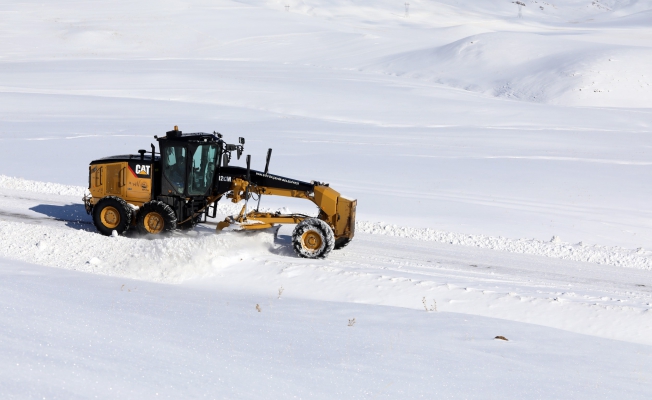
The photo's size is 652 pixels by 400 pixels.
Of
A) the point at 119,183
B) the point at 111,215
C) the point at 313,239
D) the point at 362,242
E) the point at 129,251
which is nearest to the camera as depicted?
the point at 129,251

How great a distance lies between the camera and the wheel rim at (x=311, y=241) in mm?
13086

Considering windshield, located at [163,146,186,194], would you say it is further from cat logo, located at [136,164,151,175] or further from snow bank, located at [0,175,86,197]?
snow bank, located at [0,175,86,197]

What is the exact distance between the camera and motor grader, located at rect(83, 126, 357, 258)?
13.3 meters

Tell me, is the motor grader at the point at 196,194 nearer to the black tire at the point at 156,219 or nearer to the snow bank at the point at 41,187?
the black tire at the point at 156,219

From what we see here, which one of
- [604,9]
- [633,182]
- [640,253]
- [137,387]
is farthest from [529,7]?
[137,387]

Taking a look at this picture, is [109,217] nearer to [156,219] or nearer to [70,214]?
[156,219]

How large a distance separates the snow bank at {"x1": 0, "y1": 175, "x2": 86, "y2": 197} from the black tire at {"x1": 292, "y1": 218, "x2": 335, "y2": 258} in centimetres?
792

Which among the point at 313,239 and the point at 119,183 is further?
the point at 119,183

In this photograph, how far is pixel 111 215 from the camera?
14.2 metres

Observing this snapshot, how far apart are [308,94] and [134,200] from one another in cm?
2643

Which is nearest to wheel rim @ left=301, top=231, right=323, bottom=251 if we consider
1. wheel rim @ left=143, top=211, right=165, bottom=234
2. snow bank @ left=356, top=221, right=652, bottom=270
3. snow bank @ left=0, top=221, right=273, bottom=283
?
snow bank @ left=0, top=221, right=273, bottom=283

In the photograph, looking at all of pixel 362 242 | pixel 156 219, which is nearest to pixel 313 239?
pixel 362 242

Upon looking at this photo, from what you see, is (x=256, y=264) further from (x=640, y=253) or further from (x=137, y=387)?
(x=640, y=253)

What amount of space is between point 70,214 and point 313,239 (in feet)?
21.8
